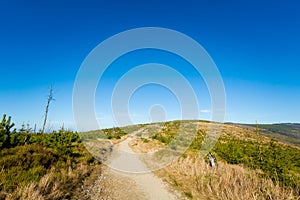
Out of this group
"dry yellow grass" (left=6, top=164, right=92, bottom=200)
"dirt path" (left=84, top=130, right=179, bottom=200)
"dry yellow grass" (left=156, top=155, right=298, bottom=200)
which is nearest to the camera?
"dry yellow grass" (left=6, top=164, right=92, bottom=200)

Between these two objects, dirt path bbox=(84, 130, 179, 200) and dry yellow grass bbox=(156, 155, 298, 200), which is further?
dirt path bbox=(84, 130, 179, 200)

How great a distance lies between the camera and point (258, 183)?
6.73 m

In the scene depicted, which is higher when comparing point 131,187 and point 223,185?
point 223,185

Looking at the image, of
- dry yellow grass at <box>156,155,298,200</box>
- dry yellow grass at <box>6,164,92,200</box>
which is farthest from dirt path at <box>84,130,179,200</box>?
dry yellow grass at <box>6,164,92,200</box>

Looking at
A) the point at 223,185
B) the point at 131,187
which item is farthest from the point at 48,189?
the point at 223,185

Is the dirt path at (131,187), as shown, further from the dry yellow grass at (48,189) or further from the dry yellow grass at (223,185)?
the dry yellow grass at (48,189)

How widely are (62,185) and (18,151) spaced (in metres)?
4.31

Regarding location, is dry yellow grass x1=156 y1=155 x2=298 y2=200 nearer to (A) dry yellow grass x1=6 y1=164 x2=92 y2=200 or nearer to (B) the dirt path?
(B) the dirt path

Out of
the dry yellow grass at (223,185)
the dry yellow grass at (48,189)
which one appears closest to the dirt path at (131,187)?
the dry yellow grass at (223,185)

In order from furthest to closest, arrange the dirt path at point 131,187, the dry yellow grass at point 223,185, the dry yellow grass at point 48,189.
→ the dirt path at point 131,187 → the dry yellow grass at point 223,185 → the dry yellow grass at point 48,189

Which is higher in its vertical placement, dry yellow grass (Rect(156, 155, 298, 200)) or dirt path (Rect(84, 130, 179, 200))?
dry yellow grass (Rect(156, 155, 298, 200))

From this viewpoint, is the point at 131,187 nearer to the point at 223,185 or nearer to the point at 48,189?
the point at 48,189

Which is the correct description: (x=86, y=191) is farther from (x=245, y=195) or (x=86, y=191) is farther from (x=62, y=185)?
(x=245, y=195)

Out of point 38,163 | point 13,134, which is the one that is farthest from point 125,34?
point 38,163
